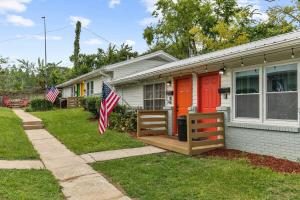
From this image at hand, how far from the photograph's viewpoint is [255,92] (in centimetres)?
802

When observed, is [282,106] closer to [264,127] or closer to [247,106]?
[264,127]

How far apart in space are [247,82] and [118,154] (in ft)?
12.9

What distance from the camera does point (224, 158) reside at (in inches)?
297

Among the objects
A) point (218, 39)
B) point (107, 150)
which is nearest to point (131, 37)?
point (218, 39)

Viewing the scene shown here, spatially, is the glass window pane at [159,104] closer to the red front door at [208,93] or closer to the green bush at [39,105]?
the red front door at [208,93]

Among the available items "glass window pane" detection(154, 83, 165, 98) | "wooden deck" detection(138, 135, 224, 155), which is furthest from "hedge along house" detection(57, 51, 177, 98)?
"wooden deck" detection(138, 135, 224, 155)

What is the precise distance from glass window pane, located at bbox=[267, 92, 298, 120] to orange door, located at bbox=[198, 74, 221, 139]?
190 centimetres

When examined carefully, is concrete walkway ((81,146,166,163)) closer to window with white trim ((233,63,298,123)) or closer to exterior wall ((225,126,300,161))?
exterior wall ((225,126,300,161))

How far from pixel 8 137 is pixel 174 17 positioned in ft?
86.8

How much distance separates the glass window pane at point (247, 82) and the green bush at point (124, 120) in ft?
19.2

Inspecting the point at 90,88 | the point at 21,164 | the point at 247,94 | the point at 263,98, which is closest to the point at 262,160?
the point at 263,98

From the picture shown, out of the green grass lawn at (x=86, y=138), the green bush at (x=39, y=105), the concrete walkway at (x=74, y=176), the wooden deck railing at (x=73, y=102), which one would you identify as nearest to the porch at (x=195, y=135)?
the green grass lawn at (x=86, y=138)

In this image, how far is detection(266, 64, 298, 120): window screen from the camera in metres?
6.99

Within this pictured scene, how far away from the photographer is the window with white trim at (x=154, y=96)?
12.8m
